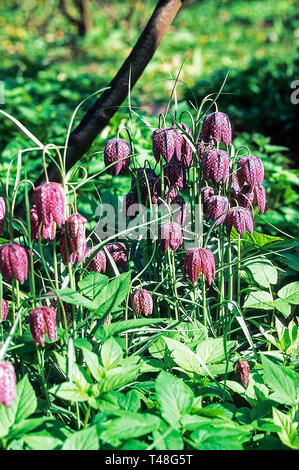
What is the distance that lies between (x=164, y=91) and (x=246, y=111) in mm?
1764

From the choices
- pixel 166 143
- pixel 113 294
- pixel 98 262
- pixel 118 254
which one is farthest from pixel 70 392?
pixel 166 143

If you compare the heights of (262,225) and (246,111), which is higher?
(246,111)

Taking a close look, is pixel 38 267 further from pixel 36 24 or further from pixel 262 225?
pixel 36 24

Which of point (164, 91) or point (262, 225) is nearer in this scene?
point (262, 225)

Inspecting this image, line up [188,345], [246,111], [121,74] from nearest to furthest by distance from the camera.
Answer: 1. [188,345]
2. [121,74]
3. [246,111]

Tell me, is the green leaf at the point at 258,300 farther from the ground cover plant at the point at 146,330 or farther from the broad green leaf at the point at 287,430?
the broad green leaf at the point at 287,430

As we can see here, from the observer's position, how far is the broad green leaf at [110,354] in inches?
45.9

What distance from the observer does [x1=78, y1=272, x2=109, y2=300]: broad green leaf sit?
1.30 m

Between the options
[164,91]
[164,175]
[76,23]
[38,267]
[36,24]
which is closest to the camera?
[164,175]

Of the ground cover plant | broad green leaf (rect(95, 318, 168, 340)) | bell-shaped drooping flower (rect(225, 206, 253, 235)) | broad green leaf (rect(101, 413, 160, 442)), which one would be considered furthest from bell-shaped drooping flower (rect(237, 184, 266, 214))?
broad green leaf (rect(101, 413, 160, 442))

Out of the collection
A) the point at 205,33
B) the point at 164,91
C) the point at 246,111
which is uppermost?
the point at 205,33

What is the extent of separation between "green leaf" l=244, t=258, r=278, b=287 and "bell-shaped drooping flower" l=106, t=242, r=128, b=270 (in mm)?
324

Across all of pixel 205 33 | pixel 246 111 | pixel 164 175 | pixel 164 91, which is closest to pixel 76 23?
pixel 205 33

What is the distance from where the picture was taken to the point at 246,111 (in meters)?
4.00
